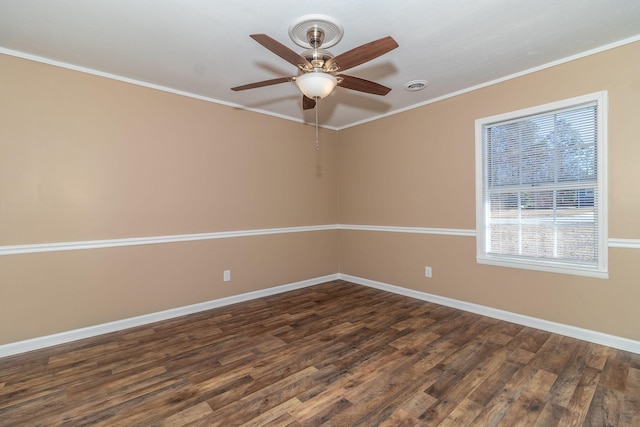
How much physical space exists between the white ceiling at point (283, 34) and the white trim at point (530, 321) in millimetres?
2451

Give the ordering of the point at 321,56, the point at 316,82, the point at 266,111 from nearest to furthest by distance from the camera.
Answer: the point at 316,82, the point at 321,56, the point at 266,111

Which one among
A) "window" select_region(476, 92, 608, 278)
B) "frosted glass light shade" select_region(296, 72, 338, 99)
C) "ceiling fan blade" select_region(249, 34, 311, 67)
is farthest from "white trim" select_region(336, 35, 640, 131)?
"ceiling fan blade" select_region(249, 34, 311, 67)

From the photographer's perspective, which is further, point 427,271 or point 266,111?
point 266,111

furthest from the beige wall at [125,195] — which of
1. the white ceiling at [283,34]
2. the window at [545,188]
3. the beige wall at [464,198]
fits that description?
the window at [545,188]

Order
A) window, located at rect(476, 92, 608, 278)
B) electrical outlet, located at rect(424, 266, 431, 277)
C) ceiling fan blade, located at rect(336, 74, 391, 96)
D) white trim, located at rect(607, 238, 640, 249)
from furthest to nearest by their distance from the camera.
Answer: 1. electrical outlet, located at rect(424, 266, 431, 277)
2. window, located at rect(476, 92, 608, 278)
3. white trim, located at rect(607, 238, 640, 249)
4. ceiling fan blade, located at rect(336, 74, 391, 96)

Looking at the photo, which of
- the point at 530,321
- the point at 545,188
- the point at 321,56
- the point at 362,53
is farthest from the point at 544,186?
the point at 321,56

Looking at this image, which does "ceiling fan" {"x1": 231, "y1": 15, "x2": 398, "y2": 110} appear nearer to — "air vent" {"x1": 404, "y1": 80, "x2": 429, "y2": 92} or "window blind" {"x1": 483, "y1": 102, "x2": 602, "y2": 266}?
"air vent" {"x1": 404, "y1": 80, "x2": 429, "y2": 92}

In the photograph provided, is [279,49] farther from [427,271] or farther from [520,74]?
[427,271]

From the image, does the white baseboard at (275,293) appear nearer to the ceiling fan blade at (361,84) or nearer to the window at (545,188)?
the window at (545,188)

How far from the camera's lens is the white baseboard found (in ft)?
8.25

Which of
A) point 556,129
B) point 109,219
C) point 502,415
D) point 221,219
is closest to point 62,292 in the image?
point 109,219

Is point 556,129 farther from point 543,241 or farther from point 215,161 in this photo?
point 215,161

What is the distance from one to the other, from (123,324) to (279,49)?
3.01 m

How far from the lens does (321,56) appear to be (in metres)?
2.09
